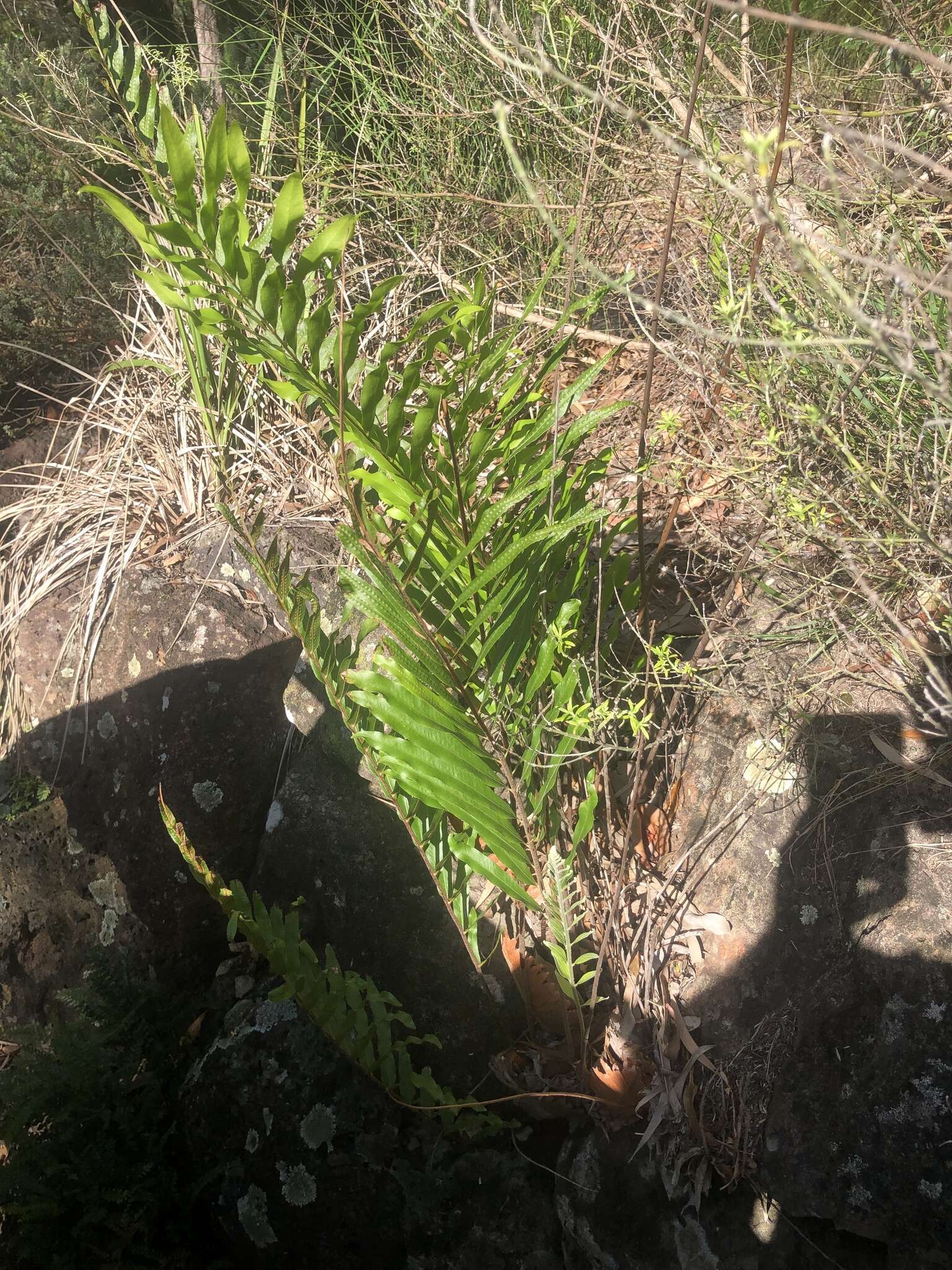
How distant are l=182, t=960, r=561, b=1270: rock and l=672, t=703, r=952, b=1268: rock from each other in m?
0.58

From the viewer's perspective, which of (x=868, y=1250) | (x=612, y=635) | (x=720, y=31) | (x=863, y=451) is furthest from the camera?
(x=720, y=31)

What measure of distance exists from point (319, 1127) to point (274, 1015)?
284mm

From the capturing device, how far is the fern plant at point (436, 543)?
1243 millimetres

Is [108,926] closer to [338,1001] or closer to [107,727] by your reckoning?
[107,727]

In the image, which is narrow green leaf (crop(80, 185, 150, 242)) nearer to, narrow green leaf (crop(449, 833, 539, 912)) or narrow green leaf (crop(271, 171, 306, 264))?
narrow green leaf (crop(271, 171, 306, 264))

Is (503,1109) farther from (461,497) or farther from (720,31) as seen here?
(720,31)

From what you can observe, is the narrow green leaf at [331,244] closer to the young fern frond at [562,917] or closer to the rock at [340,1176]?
the young fern frond at [562,917]

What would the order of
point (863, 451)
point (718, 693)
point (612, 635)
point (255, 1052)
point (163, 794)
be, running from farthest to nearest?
1. point (163, 794)
2. point (255, 1052)
3. point (718, 693)
4. point (612, 635)
5. point (863, 451)

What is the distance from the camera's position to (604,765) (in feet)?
5.28

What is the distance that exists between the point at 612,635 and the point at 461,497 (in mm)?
488

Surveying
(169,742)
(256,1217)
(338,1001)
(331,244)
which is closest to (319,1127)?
(256,1217)

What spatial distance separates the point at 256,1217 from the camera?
1.88 m

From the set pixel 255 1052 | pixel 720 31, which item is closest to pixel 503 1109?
pixel 255 1052

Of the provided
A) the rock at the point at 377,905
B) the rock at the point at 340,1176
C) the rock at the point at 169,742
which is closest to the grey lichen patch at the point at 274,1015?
the rock at the point at 340,1176
